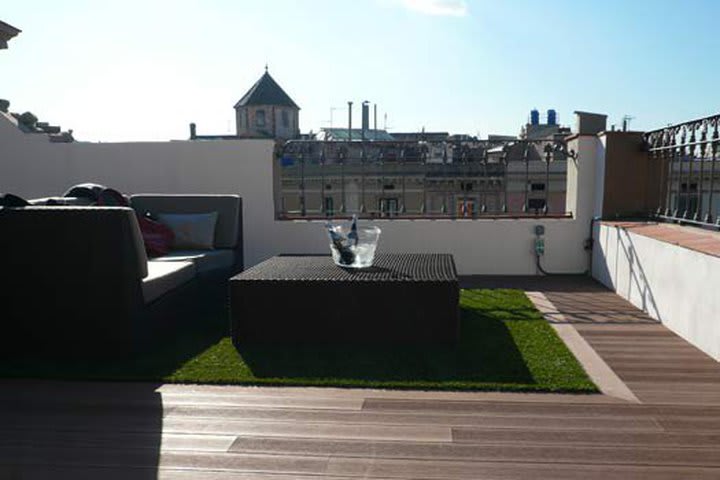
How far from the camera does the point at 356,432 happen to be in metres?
2.22

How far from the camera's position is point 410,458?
2010 millimetres

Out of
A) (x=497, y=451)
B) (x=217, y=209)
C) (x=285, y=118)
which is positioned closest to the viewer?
(x=497, y=451)

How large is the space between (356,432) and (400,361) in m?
0.86

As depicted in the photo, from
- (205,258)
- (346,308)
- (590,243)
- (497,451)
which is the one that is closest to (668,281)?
(590,243)

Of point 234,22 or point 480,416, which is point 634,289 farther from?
point 234,22

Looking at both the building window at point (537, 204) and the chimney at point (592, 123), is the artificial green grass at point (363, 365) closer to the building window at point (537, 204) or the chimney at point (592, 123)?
the chimney at point (592, 123)

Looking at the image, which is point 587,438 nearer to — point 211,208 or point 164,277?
point 164,277

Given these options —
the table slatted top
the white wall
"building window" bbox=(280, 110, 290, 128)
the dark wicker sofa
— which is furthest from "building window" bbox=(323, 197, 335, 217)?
"building window" bbox=(280, 110, 290, 128)

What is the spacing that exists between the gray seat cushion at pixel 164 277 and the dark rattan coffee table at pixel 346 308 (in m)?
0.46

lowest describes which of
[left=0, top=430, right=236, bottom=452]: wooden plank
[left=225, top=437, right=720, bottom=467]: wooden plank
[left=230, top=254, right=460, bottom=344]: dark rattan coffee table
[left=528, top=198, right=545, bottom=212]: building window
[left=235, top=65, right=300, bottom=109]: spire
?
[left=0, top=430, right=236, bottom=452]: wooden plank

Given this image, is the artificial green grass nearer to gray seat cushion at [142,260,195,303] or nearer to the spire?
gray seat cushion at [142,260,195,303]

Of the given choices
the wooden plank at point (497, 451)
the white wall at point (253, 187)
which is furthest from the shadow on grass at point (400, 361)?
the white wall at point (253, 187)

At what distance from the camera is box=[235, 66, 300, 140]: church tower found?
4641 cm

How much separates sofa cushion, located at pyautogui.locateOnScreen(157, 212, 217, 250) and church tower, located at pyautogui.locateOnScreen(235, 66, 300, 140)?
4196cm
